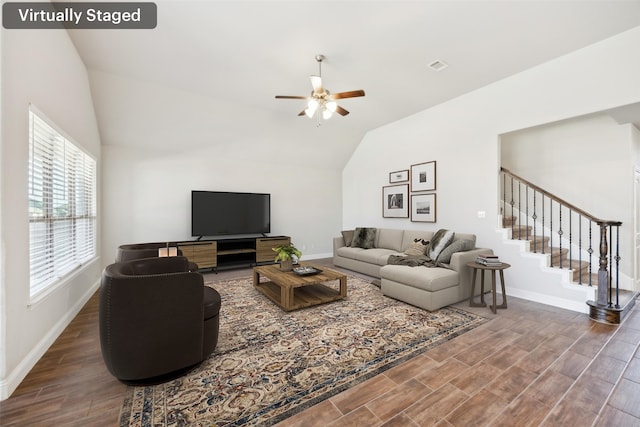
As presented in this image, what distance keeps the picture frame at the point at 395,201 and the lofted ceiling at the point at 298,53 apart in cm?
164

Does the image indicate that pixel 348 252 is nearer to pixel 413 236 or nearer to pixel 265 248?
pixel 413 236

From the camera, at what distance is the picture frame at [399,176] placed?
553 centimetres

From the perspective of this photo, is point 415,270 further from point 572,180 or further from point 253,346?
point 572,180

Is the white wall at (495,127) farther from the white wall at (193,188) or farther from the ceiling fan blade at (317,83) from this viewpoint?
the ceiling fan blade at (317,83)

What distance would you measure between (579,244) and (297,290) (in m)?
4.06

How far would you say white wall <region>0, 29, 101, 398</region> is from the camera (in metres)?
1.77

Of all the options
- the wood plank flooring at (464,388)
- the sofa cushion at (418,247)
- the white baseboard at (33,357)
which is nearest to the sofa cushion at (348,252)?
the sofa cushion at (418,247)

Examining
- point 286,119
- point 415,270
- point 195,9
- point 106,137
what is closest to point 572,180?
point 415,270

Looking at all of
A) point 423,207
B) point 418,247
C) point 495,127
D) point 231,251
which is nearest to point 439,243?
point 418,247

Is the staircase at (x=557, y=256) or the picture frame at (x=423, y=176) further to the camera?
the picture frame at (x=423, y=176)

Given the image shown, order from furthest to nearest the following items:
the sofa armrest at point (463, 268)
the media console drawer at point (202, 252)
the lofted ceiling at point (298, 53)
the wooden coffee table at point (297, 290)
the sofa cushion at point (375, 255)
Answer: the media console drawer at point (202, 252) → the sofa cushion at point (375, 255) → the sofa armrest at point (463, 268) → the wooden coffee table at point (297, 290) → the lofted ceiling at point (298, 53)

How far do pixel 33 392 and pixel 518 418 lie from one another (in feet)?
10.4

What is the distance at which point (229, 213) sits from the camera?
18.4 ft

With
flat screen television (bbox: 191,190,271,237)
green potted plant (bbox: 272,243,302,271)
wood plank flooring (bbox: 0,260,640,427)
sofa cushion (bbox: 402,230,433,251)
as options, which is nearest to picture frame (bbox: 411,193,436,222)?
sofa cushion (bbox: 402,230,433,251)
